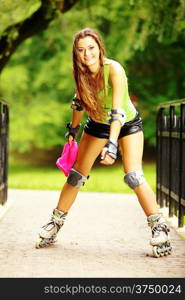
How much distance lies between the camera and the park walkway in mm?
6812

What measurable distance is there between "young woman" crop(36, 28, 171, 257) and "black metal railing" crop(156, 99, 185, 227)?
1.82 meters

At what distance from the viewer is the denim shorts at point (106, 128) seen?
7570 mm

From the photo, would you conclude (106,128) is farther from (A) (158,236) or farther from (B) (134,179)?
(A) (158,236)

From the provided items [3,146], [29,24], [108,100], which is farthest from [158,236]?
[29,24]

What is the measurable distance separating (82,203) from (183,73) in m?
17.9

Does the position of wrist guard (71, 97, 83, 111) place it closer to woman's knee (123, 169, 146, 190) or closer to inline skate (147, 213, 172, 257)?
woman's knee (123, 169, 146, 190)

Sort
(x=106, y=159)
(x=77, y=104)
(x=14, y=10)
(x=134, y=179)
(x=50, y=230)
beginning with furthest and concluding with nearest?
(x=14, y=10) → (x=50, y=230) → (x=77, y=104) → (x=134, y=179) → (x=106, y=159)

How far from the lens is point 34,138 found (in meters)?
29.4

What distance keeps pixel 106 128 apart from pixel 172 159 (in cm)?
336

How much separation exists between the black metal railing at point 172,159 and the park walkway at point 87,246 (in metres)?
0.41

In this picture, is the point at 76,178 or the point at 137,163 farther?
the point at 76,178

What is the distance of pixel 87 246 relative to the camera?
27.1 feet

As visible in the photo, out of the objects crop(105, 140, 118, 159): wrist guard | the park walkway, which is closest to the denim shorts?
crop(105, 140, 118, 159): wrist guard

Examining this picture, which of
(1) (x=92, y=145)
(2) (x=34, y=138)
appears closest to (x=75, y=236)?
(1) (x=92, y=145)
